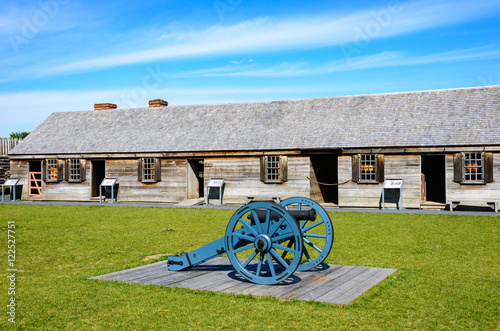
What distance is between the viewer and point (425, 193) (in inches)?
924

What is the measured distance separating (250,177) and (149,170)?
555 cm

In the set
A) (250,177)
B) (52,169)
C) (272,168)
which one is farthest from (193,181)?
(52,169)

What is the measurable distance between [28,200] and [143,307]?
24.1 m

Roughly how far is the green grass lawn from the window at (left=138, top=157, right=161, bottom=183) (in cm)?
1026

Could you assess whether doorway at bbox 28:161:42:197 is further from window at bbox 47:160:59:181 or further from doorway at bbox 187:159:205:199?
doorway at bbox 187:159:205:199

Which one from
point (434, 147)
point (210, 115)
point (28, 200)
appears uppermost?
point (210, 115)

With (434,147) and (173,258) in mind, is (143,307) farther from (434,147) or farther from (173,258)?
(434,147)

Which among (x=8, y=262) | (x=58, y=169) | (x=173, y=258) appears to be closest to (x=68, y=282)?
(x=173, y=258)

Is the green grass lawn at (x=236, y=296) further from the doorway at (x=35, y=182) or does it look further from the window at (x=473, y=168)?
the doorway at (x=35, y=182)

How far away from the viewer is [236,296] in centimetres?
689

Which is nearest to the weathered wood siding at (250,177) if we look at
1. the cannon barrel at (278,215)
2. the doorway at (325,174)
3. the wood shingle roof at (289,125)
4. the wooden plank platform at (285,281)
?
the doorway at (325,174)

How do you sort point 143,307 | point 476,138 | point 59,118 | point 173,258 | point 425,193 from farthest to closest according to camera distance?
point 59,118, point 425,193, point 476,138, point 173,258, point 143,307

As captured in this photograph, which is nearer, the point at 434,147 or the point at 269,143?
the point at 434,147

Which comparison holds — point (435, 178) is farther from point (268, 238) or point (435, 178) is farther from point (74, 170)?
point (268, 238)
